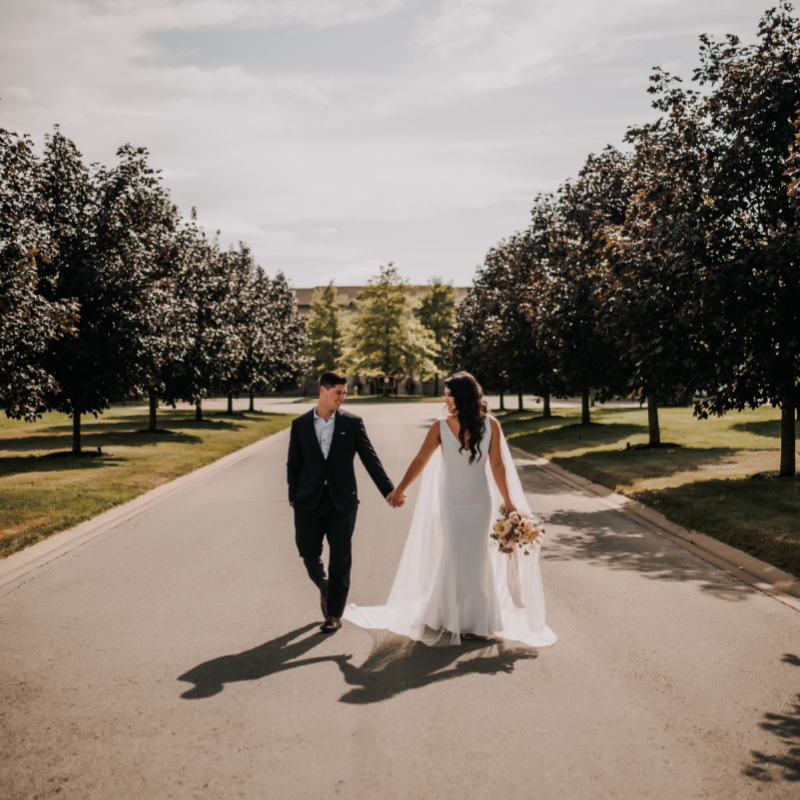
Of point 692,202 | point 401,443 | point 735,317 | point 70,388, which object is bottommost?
point 401,443

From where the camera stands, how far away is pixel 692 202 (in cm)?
1370

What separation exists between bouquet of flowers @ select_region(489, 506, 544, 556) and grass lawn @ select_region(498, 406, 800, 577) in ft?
11.0

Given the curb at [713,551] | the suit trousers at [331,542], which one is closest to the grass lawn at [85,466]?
the suit trousers at [331,542]

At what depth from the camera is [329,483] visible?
5.98 metres

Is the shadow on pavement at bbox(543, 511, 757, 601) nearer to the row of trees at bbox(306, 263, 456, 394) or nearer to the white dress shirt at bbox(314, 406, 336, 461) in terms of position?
the white dress shirt at bbox(314, 406, 336, 461)

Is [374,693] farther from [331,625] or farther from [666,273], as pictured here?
[666,273]

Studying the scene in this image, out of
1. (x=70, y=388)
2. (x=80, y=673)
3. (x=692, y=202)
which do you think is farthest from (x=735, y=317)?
(x=70, y=388)

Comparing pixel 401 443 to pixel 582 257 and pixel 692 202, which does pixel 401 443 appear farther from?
pixel 692 202

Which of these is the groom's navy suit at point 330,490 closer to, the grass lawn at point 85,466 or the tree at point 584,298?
the grass lawn at point 85,466

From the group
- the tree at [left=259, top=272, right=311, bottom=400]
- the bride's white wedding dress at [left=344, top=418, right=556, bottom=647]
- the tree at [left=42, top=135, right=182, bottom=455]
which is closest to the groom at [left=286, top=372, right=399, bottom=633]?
the bride's white wedding dress at [left=344, top=418, right=556, bottom=647]

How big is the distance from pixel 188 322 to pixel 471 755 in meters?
21.8

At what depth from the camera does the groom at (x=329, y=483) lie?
599cm

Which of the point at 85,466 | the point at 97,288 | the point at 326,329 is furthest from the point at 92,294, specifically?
the point at 326,329

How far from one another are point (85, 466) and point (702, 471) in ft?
41.9
